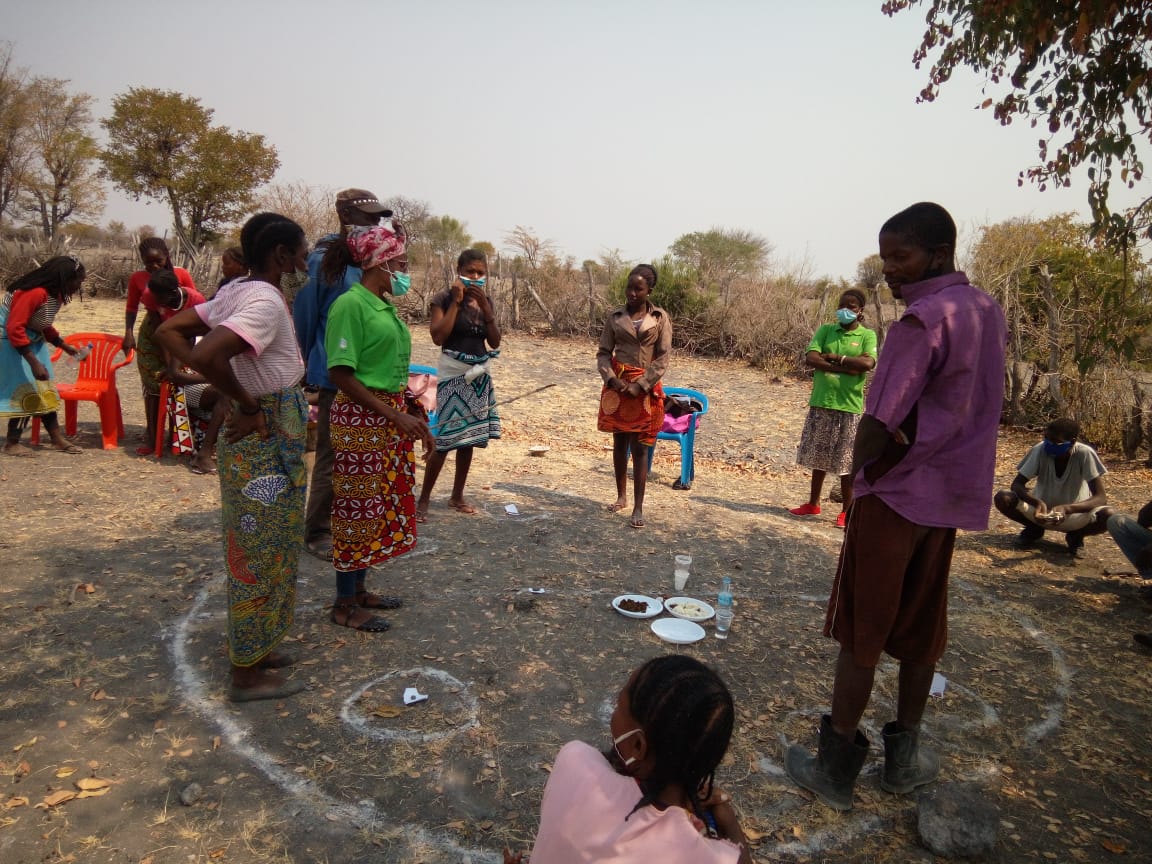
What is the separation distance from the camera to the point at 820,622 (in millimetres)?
4254

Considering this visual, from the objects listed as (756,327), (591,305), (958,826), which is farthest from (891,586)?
(591,305)

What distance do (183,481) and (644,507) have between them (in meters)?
4.00

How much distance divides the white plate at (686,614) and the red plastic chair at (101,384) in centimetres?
563

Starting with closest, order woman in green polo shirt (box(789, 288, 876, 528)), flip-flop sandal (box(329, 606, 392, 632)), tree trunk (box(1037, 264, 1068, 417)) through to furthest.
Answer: flip-flop sandal (box(329, 606, 392, 632)) < woman in green polo shirt (box(789, 288, 876, 528)) < tree trunk (box(1037, 264, 1068, 417))

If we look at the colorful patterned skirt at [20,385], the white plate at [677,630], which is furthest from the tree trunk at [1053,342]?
the colorful patterned skirt at [20,385]

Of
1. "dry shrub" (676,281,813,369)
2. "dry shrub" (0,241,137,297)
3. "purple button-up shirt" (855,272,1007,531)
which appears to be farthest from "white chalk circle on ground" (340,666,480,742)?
"dry shrub" (0,241,137,297)

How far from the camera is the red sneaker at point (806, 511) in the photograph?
6559 mm

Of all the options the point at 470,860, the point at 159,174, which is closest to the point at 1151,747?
the point at 470,860

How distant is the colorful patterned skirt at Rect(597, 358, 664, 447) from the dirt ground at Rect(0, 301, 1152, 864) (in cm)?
79

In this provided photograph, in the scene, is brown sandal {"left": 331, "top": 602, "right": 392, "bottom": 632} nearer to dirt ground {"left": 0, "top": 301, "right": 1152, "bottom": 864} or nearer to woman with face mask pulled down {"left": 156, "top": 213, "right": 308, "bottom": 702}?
dirt ground {"left": 0, "top": 301, "right": 1152, "bottom": 864}

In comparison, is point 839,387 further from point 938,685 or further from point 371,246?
point 371,246

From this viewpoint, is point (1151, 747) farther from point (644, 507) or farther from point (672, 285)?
point (672, 285)

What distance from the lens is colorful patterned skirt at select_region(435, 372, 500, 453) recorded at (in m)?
5.34

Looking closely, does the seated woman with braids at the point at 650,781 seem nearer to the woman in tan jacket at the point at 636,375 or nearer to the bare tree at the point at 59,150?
the woman in tan jacket at the point at 636,375
